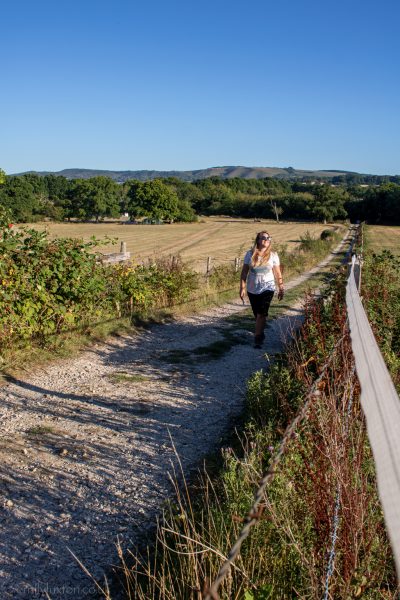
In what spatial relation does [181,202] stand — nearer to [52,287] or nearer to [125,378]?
[52,287]

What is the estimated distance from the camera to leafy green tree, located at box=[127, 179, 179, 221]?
330 ft

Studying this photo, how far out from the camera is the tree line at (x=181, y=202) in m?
87.1

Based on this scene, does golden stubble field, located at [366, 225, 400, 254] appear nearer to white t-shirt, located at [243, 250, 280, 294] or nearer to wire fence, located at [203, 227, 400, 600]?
white t-shirt, located at [243, 250, 280, 294]

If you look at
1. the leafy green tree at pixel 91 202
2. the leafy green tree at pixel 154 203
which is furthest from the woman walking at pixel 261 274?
the leafy green tree at pixel 91 202

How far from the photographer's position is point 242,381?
765 centimetres

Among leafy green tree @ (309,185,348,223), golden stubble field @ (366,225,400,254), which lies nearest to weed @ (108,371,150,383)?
golden stubble field @ (366,225,400,254)

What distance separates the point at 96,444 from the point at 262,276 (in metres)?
4.56

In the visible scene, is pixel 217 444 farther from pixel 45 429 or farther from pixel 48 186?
pixel 48 186

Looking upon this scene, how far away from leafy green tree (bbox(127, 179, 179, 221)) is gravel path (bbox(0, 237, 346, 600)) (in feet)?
303

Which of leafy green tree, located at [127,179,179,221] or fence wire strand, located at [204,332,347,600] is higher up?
leafy green tree, located at [127,179,179,221]

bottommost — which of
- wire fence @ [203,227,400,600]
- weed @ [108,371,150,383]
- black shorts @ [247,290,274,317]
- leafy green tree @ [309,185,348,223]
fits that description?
weed @ [108,371,150,383]

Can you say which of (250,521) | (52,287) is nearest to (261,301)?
(52,287)

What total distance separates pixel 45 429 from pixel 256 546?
3153mm

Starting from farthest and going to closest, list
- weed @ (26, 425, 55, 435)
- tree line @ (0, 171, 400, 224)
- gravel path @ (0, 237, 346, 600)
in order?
tree line @ (0, 171, 400, 224), weed @ (26, 425, 55, 435), gravel path @ (0, 237, 346, 600)
